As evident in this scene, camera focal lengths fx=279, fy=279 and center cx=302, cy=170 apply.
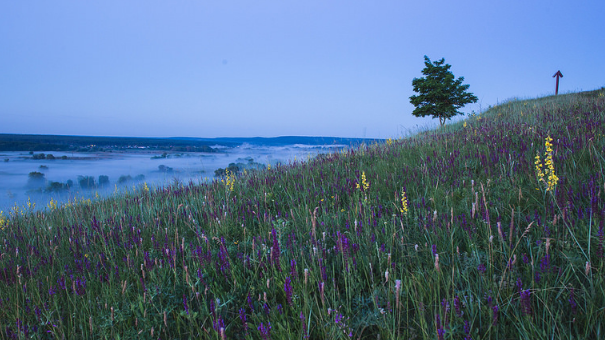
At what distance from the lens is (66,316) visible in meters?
2.11

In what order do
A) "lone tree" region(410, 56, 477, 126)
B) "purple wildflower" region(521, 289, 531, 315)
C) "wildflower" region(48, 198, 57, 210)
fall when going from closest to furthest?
1. "purple wildflower" region(521, 289, 531, 315)
2. "wildflower" region(48, 198, 57, 210)
3. "lone tree" region(410, 56, 477, 126)

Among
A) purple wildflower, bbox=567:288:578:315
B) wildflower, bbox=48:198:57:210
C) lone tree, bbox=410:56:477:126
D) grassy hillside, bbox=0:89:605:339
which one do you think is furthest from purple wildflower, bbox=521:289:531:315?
lone tree, bbox=410:56:477:126

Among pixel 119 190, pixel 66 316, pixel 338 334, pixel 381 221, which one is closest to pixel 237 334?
pixel 338 334

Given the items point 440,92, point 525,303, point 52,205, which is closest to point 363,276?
point 525,303

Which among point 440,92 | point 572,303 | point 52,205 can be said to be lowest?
point 52,205

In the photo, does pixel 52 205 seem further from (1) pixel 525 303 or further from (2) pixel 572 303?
(2) pixel 572 303

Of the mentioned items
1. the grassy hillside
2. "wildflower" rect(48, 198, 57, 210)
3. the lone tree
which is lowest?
"wildflower" rect(48, 198, 57, 210)

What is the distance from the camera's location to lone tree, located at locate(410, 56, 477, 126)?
3232 centimetres

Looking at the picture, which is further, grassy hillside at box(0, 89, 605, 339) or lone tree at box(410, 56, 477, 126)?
lone tree at box(410, 56, 477, 126)

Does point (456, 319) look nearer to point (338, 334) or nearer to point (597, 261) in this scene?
point (338, 334)

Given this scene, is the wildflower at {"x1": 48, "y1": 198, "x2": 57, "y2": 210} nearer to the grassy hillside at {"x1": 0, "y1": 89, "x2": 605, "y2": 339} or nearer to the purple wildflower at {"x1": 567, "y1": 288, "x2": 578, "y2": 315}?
the grassy hillside at {"x1": 0, "y1": 89, "x2": 605, "y2": 339}

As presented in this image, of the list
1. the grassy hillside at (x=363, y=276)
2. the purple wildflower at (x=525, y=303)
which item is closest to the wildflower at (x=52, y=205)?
the grassy hillside at (x=363, y=276)

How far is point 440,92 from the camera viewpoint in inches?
1254

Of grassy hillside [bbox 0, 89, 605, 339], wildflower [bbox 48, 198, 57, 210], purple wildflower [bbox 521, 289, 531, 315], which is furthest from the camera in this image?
wildflower [bbox 48, 198, 57, 210]
